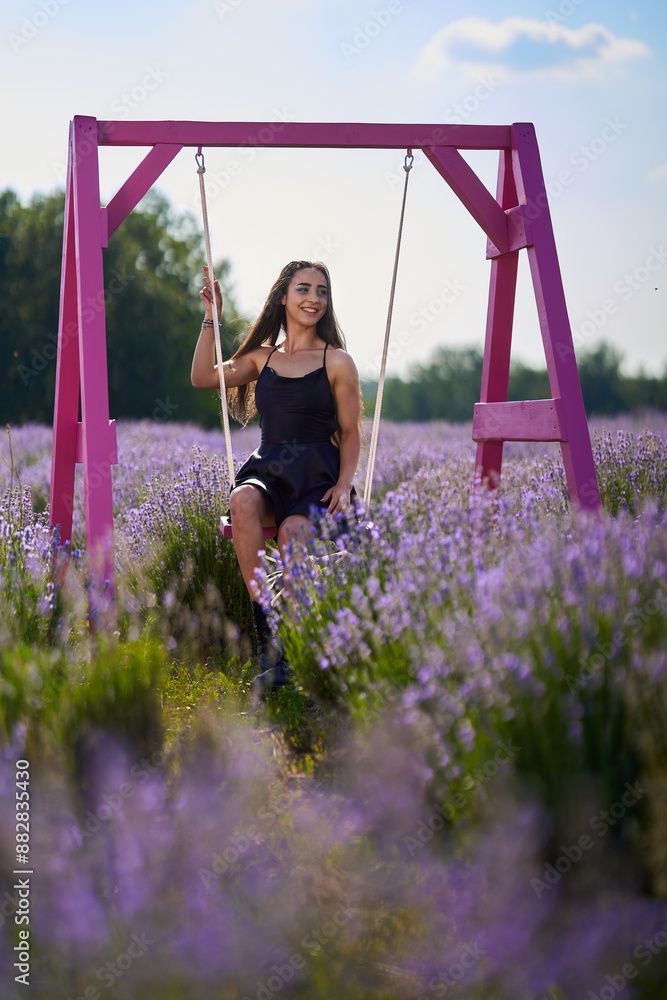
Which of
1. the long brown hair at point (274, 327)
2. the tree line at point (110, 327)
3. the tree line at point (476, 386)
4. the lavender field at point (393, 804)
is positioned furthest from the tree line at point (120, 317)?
the lavender field at point (393, 804)

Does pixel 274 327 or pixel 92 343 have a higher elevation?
pixel 274 327

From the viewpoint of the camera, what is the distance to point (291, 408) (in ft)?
11.7

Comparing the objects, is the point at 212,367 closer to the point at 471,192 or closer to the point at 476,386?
the point at 471,192

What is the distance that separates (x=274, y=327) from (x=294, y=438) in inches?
24.5

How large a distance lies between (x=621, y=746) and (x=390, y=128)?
2641 millimetres

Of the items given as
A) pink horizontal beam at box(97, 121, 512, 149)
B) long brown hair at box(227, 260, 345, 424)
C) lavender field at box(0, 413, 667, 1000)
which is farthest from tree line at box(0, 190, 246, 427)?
lavender field at box(0, 413, 667, 1000)

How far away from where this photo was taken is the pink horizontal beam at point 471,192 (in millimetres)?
3375

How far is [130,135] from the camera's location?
3225 mm

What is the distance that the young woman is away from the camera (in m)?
3.27

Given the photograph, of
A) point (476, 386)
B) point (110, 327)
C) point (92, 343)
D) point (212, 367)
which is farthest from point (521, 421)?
point (476, 386)

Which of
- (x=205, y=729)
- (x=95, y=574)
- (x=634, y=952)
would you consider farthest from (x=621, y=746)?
(x=95, y=574)

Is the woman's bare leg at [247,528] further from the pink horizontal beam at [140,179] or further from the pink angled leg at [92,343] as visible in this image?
the pink horizontal beam at [140,179]

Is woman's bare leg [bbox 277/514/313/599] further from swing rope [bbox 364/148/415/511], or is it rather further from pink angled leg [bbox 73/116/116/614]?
pink angled leg [bbox 73/116/116/614]

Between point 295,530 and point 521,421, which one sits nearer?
point 295,530
